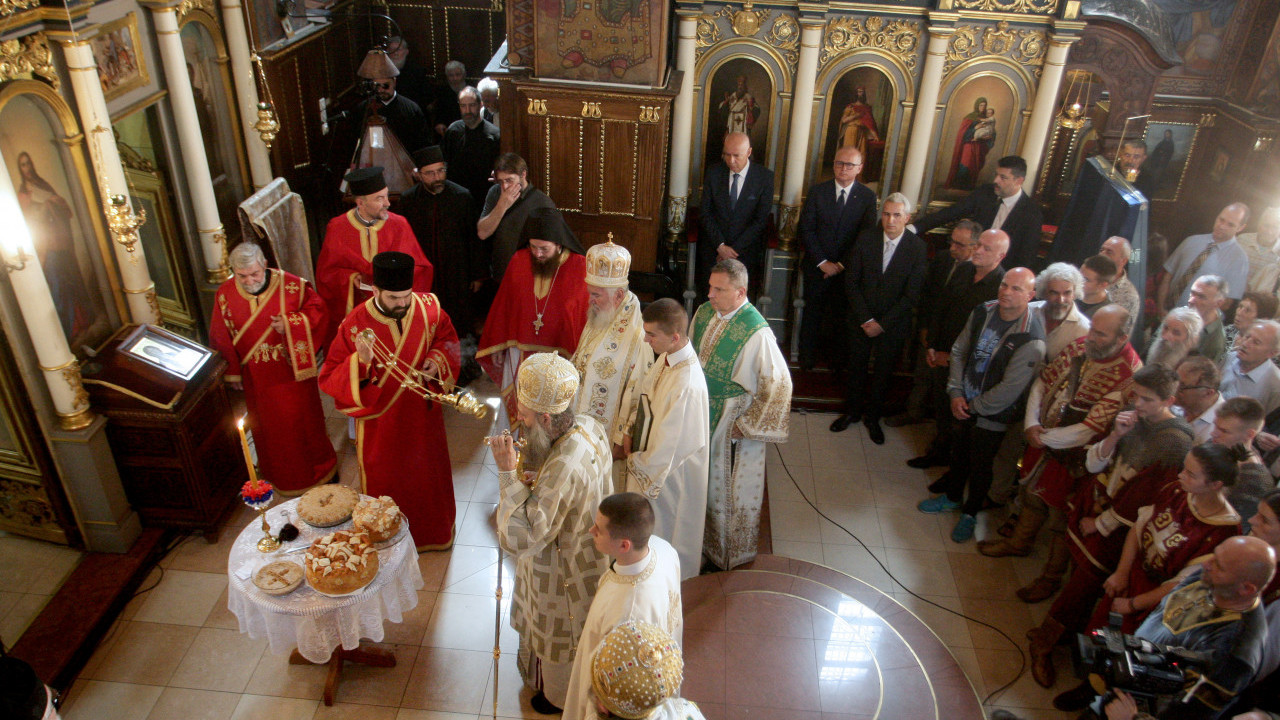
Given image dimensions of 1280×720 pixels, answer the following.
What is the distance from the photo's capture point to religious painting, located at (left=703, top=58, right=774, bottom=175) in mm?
8148

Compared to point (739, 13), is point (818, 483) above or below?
below

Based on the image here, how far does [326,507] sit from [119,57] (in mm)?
3620

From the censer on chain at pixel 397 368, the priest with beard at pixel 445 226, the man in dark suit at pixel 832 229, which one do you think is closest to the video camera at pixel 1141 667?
the censer on chain at pixel 397 368

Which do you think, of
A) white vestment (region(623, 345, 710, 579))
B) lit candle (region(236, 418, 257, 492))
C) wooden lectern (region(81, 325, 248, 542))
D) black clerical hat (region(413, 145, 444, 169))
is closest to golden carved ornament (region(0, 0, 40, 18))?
wooden lectern (region(81, 325, 248, 542))

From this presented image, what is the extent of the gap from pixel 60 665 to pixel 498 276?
3954mm

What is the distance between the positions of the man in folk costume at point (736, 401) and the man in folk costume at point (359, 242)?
2213 millimetres

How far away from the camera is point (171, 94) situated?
646cm

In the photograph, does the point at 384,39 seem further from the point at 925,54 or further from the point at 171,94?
the point at 925,54

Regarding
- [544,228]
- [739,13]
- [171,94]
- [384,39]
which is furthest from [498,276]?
[384,39]

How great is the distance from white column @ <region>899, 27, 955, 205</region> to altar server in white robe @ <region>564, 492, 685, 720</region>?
19.1ft

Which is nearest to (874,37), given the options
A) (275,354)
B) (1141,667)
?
(275,354)

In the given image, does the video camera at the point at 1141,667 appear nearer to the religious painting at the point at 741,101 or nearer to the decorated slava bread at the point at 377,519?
the decorated slava bread at the point at 377,519

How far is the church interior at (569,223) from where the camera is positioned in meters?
4.68

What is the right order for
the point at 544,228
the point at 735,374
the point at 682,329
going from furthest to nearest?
1. the point at 544,228
2. the point at 735,374
3. the point at 682,329
